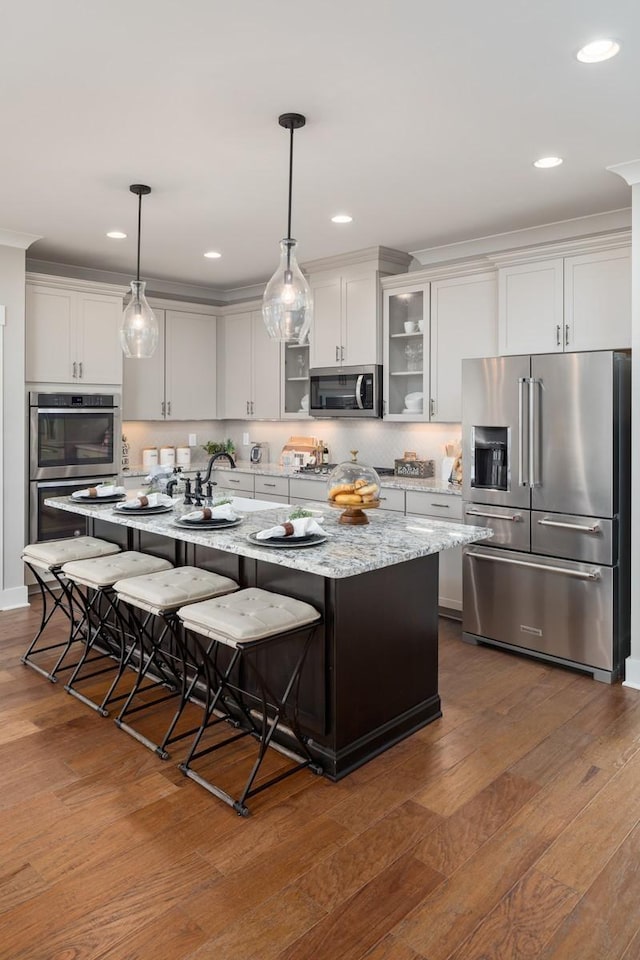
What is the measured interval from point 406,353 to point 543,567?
2.21 m

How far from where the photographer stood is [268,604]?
2.73m

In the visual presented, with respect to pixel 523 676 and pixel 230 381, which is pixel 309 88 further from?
pixel 230 381

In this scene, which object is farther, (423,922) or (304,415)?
(304,415)

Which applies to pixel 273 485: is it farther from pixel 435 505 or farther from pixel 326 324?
pixel 435 505

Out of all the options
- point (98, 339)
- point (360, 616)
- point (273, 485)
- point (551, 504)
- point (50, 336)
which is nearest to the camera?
point (360, 616)

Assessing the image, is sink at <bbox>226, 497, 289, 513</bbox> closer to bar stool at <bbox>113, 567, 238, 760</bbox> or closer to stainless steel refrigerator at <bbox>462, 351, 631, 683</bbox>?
bar stool at <bbox>113, 567, 238, 760</bbox>

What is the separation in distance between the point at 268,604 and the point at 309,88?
208cm

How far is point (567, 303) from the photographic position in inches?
166

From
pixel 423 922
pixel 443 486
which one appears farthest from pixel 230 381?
pixel 423 922

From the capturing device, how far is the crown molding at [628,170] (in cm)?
346

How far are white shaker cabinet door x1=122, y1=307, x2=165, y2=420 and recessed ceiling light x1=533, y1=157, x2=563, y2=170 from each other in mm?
3800

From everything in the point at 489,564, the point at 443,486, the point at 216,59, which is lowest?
the point at 489,564

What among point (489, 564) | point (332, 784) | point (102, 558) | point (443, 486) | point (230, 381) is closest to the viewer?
point (332, 784)

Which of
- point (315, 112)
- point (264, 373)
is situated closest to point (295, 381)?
point (264, 373)
